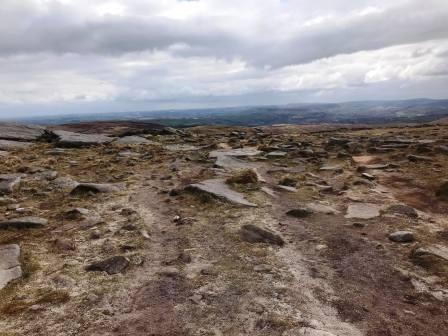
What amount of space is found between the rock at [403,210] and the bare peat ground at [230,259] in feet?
0.29

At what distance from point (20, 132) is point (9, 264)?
45797 mm

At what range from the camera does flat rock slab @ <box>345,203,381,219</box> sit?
60.0 ft

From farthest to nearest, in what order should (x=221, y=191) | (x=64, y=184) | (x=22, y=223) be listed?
(x=64, y=184), (x=221, y=191), (x=22, y=223)

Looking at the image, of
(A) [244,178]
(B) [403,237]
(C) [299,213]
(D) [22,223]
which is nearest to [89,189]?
(D) [22,223]

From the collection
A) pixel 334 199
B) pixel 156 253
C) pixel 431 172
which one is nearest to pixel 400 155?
pixel 431 172

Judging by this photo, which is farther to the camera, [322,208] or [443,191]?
[443,191]

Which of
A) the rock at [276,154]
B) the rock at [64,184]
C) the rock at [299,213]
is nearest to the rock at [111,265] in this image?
the rock at [299,213]

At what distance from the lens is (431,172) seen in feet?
90.2

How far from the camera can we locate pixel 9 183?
76.8 feet

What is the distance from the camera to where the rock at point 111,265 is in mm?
12466

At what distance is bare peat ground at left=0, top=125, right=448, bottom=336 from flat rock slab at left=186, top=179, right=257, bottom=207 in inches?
15.8

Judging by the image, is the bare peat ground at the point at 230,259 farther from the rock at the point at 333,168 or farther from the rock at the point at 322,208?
the rock at the point at 333,168

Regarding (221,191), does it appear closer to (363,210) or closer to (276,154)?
(363,210)

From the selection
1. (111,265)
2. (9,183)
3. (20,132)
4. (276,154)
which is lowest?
(111,265)
